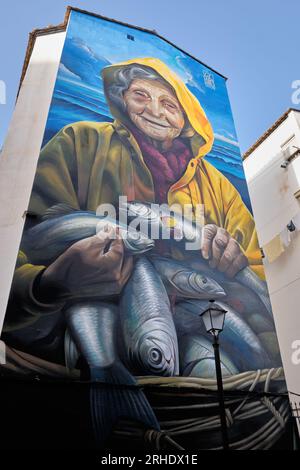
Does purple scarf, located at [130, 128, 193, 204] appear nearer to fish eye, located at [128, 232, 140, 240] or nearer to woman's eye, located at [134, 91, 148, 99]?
fish eye, located at [128, 232, 140, 240]

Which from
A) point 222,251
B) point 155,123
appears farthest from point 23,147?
point 222,251

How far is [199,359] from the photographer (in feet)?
28.5

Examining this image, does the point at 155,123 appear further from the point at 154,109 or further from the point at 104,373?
the point at 104,373

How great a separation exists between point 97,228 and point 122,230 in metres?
0.66

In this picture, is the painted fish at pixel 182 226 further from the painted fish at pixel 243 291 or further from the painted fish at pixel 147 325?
the painted fish at pixel 147 325

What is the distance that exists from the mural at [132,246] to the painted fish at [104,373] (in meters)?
0.02

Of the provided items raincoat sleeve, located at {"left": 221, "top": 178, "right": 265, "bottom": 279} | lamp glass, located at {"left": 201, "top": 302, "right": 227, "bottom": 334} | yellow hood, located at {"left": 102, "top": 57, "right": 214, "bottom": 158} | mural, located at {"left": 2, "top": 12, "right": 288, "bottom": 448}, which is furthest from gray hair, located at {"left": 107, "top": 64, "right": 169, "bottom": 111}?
lamp glass, located at {"left": 201, "top": 302, "right": 227, "bottom": 334}

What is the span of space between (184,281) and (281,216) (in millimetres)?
6681

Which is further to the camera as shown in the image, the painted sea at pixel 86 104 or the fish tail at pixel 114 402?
the painted sea at pixel 86 104

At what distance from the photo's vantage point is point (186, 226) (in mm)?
10828

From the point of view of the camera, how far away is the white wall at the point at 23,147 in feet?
28.0

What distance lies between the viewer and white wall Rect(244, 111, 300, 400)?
1220 centimetres

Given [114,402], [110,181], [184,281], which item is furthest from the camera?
[110,181]

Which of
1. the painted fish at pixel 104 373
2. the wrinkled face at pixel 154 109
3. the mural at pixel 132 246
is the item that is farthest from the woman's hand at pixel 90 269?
the wrinkled face at pixel 154 109
